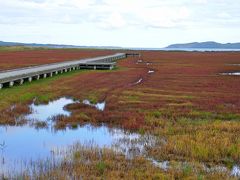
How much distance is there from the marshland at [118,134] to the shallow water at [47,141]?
1.2 inches

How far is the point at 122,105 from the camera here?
2419 centimetres

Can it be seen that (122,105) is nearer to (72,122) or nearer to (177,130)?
(72,122)

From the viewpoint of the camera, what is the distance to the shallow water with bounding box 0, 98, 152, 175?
12.9m

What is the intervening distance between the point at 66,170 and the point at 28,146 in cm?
382

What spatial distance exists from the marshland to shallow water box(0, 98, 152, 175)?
1.2 inches

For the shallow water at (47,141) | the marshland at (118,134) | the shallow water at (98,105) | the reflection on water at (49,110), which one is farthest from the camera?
the shallow water at (98,105)

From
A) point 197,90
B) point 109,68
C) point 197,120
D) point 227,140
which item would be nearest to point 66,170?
point 227,140

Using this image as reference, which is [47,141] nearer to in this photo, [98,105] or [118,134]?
[118,134]

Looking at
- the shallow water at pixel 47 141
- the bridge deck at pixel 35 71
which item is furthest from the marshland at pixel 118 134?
the bridge deck at pixel 35 71

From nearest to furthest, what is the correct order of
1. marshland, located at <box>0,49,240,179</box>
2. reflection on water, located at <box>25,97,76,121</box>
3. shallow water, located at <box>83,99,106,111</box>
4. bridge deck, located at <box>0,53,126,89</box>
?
marshland, located at <box>0,49,240,179</box> < reflection on water, located at <box>25,97,76,121</box> < shallow water, located at <box>83,99,106,111</box> < bridge deck, located at <box>0,53,126,89</box>

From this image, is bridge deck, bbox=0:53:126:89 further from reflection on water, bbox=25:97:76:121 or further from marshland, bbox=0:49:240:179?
reflection on water, bbox=25:97:76:121

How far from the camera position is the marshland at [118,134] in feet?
38.4

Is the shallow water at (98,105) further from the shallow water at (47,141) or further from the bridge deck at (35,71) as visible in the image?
the bridge deck at (35,71)

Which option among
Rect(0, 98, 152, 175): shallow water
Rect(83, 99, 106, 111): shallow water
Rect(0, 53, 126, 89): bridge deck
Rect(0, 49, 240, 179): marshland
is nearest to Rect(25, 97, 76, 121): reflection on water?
Rect(0, 49, 240, 179): marshland
